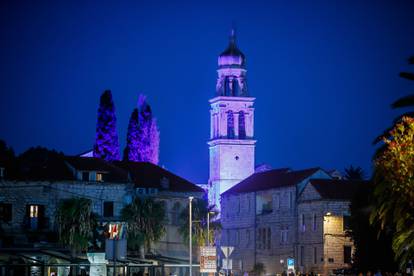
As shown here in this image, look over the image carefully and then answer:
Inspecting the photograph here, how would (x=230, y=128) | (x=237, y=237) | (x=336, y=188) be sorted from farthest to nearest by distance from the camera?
1. (x=230, y=128)
2. (x=237, y=237)
3. (x=336, y=188)

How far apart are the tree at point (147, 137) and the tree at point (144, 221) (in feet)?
118

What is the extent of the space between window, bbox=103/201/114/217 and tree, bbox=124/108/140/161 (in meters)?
31.1

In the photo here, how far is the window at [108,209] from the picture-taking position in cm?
9359

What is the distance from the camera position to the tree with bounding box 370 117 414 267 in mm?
36250

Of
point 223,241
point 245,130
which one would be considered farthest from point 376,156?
point 245,130

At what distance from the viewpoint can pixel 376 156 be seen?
134ft

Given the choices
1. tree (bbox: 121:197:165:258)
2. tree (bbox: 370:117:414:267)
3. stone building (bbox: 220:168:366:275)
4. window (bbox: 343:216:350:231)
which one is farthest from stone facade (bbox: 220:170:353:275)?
tree (bbox: 370:117:414:267)

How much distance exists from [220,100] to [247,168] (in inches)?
357

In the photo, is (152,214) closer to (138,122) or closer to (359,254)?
(359,254)

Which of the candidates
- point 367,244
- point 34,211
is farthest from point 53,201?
point 367,244

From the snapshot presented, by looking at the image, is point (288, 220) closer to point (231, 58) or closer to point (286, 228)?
point (286, 228)

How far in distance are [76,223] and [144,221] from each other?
26.1ft

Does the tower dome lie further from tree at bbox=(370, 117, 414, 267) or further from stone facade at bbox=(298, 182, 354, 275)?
tree at bbox=(370, 117, 414, 267)

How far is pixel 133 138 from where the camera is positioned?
5015 inches
